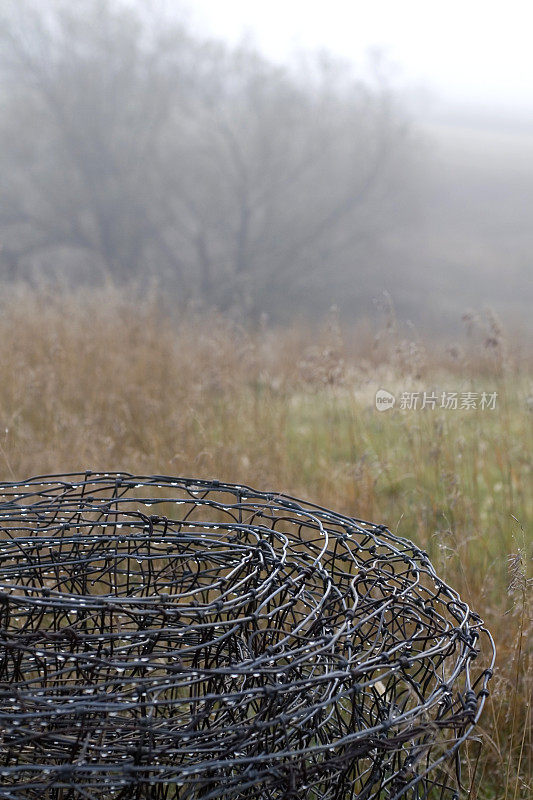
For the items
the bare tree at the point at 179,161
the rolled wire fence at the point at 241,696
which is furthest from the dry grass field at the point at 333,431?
the bare tree at the point at 179,161

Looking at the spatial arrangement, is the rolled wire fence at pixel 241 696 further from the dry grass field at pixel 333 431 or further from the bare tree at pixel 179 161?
the bare tree at pixel 179 161

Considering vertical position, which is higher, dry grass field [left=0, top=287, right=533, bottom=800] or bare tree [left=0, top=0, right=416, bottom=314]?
bare tree [left=0, top=0, right=416, bottom=314]

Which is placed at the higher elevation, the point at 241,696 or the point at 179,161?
the point at 179,161

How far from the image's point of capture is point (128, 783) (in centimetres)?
77

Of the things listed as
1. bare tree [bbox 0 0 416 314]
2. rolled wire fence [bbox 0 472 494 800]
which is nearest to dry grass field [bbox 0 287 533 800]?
rolled wire fence [bbox 0 472 494 800]

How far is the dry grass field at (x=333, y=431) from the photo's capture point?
6.62 feet

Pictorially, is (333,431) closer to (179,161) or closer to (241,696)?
(241,696)

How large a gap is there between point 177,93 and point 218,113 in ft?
3.10

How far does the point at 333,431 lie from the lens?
2.98 metres

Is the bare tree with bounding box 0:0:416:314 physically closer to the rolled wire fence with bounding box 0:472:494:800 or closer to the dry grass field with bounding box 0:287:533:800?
the dry grass field with bounding box 0:287:533:800

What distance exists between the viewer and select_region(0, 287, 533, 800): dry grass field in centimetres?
202

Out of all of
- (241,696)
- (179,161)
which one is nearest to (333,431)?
(241,696)

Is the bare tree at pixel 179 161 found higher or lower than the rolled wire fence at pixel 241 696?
higher

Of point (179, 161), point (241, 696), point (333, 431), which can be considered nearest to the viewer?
point (241, 696)
